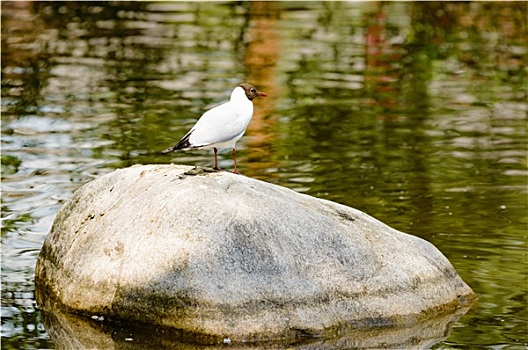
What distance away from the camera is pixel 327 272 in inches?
299

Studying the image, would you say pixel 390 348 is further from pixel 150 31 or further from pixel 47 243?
pixel 150 31

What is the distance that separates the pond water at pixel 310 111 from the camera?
9805 mm

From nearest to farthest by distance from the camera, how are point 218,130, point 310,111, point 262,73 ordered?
1. point 218,130
2. point 310,111
3. point 262,73

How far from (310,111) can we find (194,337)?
8.02m

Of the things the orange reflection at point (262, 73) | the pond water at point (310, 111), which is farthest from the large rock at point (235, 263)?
the orange reflection at point (262, 73)

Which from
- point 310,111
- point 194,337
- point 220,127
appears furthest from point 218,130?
point 310,111

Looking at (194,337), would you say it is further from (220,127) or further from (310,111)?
(310,111)

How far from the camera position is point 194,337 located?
287 inches

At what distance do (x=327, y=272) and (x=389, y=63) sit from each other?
11.2m

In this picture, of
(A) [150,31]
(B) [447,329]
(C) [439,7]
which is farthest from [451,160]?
(C) [439,7]

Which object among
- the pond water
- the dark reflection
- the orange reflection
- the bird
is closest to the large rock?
the dark reflection

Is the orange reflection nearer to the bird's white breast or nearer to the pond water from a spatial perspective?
the pond water

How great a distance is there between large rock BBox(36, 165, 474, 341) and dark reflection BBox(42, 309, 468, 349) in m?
0.06

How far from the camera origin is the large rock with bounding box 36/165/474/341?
733cm
